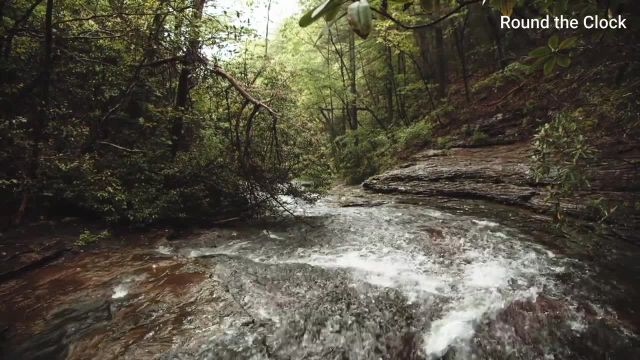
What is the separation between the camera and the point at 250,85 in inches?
258

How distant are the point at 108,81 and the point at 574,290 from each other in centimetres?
806

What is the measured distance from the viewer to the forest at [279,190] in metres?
3.18

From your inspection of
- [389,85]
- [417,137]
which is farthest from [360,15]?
[389,85]

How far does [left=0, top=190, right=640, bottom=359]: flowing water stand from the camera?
3.11 metres

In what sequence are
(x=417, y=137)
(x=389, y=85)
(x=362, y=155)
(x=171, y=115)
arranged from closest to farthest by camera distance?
(x=171, y=115)
(x=417, y=137)
(x=362, y=155)
(x=389, y=85)

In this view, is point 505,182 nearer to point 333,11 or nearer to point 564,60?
point 564,60

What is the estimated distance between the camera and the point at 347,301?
389cm

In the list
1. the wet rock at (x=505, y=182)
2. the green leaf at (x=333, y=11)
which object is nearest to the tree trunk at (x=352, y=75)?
the wet rock at (x=505, y=182)

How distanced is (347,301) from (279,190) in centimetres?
404

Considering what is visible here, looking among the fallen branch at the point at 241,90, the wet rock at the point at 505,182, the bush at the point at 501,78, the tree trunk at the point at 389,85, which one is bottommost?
the wet rock at the point at 505,182

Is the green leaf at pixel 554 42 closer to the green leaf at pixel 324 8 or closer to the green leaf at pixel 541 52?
the green leaf at pixel 541 52

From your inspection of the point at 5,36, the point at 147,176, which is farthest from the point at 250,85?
the point at 5,36

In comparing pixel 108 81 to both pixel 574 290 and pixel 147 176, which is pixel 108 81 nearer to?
pixel 147 176

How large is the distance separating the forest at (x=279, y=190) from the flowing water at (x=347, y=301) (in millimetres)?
29
